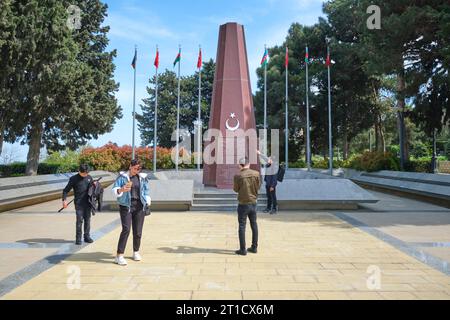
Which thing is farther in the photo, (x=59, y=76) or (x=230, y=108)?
(x=59, y=76)

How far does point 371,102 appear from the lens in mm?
34844

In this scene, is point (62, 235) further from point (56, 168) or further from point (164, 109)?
point (164, 109)

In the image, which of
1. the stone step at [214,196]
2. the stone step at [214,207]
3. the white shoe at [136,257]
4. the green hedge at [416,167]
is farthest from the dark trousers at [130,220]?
the green hedge at [416,167]

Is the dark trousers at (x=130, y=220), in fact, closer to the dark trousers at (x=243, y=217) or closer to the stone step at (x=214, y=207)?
the dark trousers at (x=243, y=217)

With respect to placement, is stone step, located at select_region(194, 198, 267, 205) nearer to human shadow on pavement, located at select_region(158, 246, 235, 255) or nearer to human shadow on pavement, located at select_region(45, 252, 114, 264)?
human shadow on pavement, located at select_region(158, 246, 235, 255)

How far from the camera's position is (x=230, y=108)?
1527cm

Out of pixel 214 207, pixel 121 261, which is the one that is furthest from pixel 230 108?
pixel 121 261

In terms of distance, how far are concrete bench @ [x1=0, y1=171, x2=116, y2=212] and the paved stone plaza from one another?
2.75 m

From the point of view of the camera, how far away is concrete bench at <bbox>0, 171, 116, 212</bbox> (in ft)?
40.7

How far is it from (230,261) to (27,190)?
10936mm

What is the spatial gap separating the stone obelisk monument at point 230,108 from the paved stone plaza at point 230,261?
17.4 feet

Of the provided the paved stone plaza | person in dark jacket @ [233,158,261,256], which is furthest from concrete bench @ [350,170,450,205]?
person in dark jacket @ [233,158,261,256]

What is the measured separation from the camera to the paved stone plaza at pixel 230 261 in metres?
4.39

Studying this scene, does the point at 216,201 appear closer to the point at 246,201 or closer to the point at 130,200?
the point at 246,201
